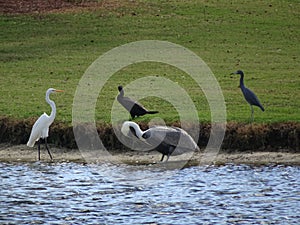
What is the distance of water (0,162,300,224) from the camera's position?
12617mm

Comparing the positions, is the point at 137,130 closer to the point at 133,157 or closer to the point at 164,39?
the point at 133,157

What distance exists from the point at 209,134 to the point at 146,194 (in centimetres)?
363

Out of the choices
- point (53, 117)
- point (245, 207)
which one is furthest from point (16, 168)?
point (245, 207)

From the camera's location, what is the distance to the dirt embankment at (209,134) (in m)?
17.0

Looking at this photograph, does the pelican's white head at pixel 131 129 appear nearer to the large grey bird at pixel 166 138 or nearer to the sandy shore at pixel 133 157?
the large grey bird at pixel 166 138

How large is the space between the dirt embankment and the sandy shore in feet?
0.77

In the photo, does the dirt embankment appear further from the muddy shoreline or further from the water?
the water

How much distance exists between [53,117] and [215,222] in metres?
6.33

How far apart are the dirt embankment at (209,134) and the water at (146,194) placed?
103 centimetres

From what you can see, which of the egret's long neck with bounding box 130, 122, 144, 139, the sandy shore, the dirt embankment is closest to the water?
the sandy shore

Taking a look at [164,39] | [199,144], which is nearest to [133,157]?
[199,144]

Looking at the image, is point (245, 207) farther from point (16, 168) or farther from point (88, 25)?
point (88, 25)

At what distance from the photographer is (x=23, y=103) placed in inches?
819

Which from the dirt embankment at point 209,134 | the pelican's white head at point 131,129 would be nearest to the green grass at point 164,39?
the dirt embankment at point 209,134
